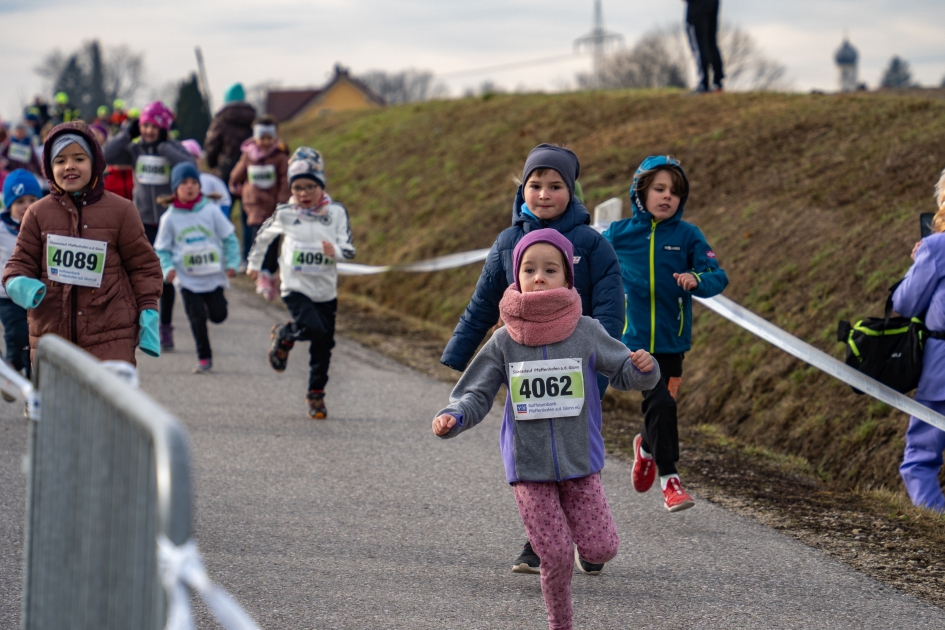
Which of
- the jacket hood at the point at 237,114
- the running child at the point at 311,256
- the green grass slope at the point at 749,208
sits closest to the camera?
the green grass slope at the point at 749,208

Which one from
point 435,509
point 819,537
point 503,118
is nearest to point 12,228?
point 435,509

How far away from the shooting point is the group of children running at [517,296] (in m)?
3.97

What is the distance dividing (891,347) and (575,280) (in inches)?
92.1

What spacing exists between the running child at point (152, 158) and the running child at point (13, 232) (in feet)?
8.39

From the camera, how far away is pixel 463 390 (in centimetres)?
405

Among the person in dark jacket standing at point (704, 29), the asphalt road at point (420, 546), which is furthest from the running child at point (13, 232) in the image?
the person in dark jacket standing at point (704, 29)

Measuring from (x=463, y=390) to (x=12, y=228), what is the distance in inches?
203

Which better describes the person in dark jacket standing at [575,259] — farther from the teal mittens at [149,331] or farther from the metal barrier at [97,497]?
the metal barrier at [97,497]

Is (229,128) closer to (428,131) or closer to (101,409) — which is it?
(428,131)

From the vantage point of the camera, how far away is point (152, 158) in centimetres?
1059

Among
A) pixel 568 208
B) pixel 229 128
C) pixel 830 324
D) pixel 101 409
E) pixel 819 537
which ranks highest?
pixel 229 128

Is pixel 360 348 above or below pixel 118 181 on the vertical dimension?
below

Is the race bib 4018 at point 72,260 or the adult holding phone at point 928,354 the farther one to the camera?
the adult holding phone at point 928,354

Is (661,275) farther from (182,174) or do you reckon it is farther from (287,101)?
(287,101)
